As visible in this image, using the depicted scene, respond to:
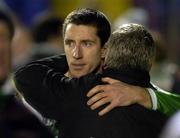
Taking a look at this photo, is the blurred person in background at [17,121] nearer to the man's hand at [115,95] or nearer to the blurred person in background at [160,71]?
the man's hand at [115,95]

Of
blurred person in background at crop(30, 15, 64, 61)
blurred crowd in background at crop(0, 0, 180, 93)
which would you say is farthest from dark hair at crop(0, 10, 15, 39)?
blurred crowd in background at crop(0, 0, 180, 93)

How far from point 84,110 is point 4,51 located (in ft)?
1.85

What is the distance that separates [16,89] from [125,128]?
2.78 feet

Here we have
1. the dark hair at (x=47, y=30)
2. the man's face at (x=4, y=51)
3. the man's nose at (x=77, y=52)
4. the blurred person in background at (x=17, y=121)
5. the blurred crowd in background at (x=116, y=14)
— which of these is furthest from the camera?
the blurred crowd in background at (x=116, y=14)

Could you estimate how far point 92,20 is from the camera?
5.65 m

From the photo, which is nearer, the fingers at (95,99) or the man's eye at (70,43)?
the fingers at (95,99)

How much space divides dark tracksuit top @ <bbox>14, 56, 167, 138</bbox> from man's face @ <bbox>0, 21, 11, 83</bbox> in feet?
0.84

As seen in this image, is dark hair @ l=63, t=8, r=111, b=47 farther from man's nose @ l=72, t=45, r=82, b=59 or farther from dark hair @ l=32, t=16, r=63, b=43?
dark hair @ l=32, t=16, r=63, b=43

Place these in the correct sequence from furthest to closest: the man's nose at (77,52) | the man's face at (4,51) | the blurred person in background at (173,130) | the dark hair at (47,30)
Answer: the dark hair at (47,30) → the man's nose at (77,52) → the man's face at (4,51) → the blurred person in background at (173,130)

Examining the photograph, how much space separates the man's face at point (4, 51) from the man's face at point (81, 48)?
0.37 m

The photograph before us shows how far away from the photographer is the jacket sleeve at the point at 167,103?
5.36 meters

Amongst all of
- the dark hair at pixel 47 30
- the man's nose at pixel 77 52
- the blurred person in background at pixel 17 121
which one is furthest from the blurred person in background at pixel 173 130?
the dark hair at pixel 47 30

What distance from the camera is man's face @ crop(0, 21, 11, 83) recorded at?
4.87 metres

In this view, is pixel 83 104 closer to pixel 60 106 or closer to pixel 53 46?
pixel 60 106
